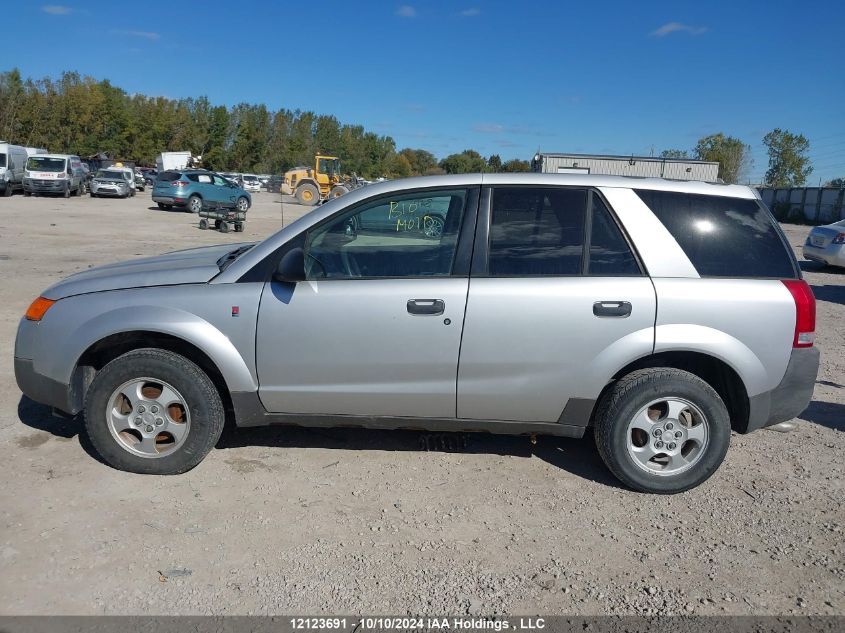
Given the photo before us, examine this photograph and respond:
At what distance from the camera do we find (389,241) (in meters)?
4.46

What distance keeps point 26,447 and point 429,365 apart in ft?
9.09

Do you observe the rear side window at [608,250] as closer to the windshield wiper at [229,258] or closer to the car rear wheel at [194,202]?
the windshield wiper at [229,258]

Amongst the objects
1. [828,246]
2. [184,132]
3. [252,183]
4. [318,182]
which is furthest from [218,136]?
[828,246]

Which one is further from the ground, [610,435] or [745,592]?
[610,435]

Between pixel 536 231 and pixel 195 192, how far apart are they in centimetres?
2765

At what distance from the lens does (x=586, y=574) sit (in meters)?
3.38

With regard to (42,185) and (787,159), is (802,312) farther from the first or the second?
(787,159)

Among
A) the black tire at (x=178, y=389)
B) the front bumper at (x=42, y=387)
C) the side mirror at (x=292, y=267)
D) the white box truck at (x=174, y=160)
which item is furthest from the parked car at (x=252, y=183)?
the side mirror at (x=292, y=267)

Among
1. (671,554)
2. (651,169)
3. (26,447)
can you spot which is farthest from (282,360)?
(651,169)

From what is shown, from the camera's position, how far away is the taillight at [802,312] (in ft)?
13.3

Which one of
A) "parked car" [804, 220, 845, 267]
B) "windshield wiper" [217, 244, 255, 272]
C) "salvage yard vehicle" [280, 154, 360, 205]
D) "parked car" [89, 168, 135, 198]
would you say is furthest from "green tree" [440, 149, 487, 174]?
"windshield wiper" [217, 244, 255, 272]

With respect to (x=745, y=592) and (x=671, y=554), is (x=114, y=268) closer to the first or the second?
(x=671, y=554)

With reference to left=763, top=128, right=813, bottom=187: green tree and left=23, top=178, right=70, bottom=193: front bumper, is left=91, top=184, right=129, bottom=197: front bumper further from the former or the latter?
left=763, top=128, right=813, bottom=187: green tree

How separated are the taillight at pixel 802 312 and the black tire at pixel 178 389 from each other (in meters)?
3.41
